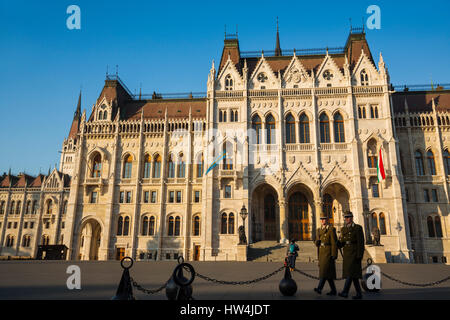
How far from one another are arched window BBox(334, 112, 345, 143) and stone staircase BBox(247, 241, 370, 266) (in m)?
12.0

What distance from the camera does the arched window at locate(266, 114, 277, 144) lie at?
1417 inches

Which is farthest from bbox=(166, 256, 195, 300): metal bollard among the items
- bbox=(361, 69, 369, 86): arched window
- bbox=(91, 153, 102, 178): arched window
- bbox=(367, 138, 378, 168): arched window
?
bbox=(91, 153, 102, 178): arched window

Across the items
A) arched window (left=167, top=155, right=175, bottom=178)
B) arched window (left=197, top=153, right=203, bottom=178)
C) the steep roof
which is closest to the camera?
arched window (left=197, top=153, right=203, bottom=178)

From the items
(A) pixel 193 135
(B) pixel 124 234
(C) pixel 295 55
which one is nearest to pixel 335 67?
(C) pixel 295 55

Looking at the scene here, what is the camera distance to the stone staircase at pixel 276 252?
94.0ft

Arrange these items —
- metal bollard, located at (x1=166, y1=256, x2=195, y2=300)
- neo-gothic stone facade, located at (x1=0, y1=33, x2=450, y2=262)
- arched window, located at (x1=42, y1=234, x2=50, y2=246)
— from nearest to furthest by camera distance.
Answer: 1. metal bollard, located at (x1=166, y1=256, x2=195, y2=300)
2. neo-gothic stone facade, located at (x1=0, y1=33, x2=450, y2=262)
3. arched window, located at (x1=42, y1=234, x2=50, y2=246)

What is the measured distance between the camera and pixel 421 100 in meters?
40.4

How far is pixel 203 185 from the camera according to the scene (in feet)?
115

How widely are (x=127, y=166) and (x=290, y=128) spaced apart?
2081 centimetres

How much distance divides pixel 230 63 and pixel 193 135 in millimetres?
9965

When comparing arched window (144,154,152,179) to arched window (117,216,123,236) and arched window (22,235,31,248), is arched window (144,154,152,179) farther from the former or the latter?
arched window (22,235,31,248)

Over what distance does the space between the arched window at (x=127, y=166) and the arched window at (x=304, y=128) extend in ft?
70.0

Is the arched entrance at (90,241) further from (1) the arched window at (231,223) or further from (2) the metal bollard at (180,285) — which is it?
(2) the metal bollard at (180,285)
